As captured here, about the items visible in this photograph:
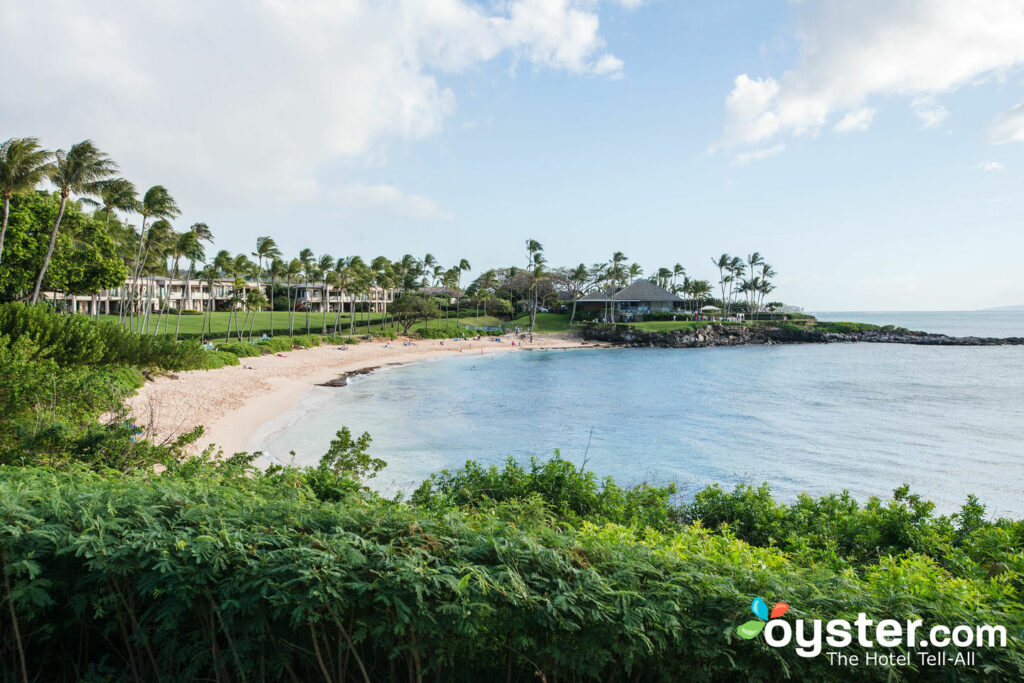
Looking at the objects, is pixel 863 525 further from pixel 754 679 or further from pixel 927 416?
pixel 927 416

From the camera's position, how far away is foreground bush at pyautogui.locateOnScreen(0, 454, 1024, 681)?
3146 mm

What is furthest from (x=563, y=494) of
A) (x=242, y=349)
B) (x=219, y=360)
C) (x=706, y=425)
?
(x=242, y=349)

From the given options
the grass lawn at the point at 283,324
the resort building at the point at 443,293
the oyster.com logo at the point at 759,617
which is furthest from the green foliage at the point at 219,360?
the resort building at the point at 443,293

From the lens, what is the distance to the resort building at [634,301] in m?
97.4

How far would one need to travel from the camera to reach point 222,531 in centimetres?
334

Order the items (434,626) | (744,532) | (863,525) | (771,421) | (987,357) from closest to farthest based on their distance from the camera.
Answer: (434,626) < (863,525) < (744,532) < (771,421) < (987,357)

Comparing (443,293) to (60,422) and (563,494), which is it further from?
(60,422)

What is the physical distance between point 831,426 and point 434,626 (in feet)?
93.8

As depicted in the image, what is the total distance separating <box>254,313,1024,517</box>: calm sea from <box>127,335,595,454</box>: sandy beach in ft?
4.27

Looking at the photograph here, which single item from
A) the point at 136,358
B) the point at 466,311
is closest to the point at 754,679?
the point at 136,358

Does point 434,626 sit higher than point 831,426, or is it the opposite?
point 434,626

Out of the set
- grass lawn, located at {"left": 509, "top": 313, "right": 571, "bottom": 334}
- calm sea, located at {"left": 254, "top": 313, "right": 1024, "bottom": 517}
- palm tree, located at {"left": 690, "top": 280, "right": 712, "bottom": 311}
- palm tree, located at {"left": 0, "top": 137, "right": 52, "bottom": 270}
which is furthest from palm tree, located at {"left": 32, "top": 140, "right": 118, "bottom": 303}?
palm tree, located at {"left": 690, "top": 280, "right": 712, "bottom": 311}

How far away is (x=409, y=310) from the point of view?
72.0m

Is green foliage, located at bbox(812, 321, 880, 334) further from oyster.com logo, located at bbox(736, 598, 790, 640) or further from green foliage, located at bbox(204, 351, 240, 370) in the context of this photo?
oyster.com logo, located at bbox(736, 598, 790, 640)
